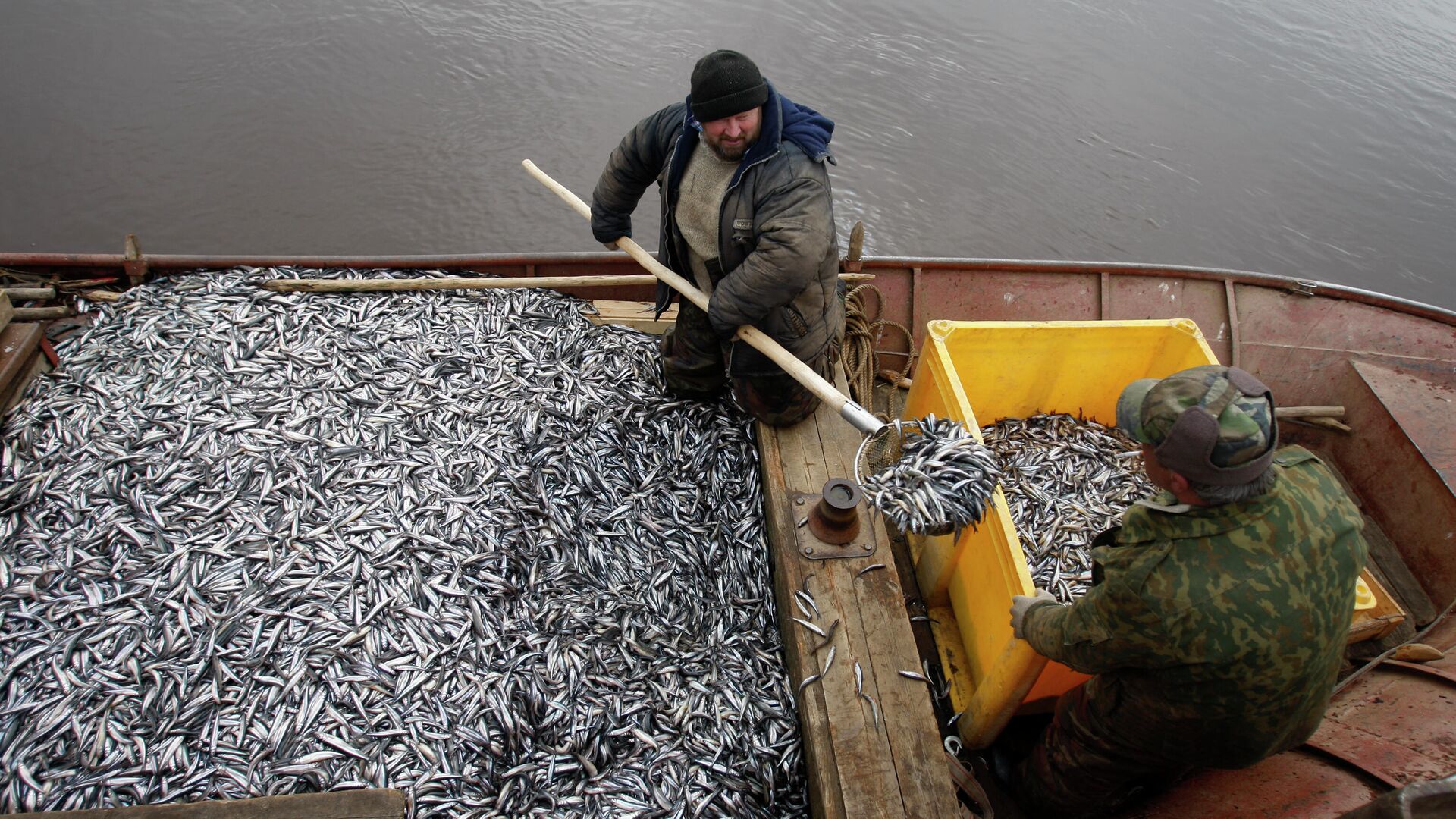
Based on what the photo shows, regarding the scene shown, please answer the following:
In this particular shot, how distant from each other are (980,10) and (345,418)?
46.1ft

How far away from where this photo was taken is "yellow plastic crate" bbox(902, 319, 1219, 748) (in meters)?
3.79

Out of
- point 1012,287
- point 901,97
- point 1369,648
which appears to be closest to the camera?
point 1369,648

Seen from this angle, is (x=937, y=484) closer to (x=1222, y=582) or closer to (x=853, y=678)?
(x=853, y=678)

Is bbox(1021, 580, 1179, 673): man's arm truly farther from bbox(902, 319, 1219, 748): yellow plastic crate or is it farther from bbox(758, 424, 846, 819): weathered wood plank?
bbox(758, 424, 846, 819): weathered wood plank

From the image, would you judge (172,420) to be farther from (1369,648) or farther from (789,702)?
(1369,648)

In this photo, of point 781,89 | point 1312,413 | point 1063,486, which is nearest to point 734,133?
point 1063,486

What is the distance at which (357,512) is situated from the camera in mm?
4059

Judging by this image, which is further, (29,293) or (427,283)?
(427,283)

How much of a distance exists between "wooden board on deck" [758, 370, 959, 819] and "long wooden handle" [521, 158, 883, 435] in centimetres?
63

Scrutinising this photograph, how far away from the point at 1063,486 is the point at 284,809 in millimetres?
4305

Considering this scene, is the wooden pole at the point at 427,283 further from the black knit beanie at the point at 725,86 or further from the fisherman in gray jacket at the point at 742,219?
the black knit beanie at the point at 725,86

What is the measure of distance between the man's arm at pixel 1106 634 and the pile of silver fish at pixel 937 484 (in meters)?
0.62

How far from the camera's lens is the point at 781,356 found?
396 centimetres

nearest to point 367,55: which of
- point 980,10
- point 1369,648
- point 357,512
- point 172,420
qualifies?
point 172,420
